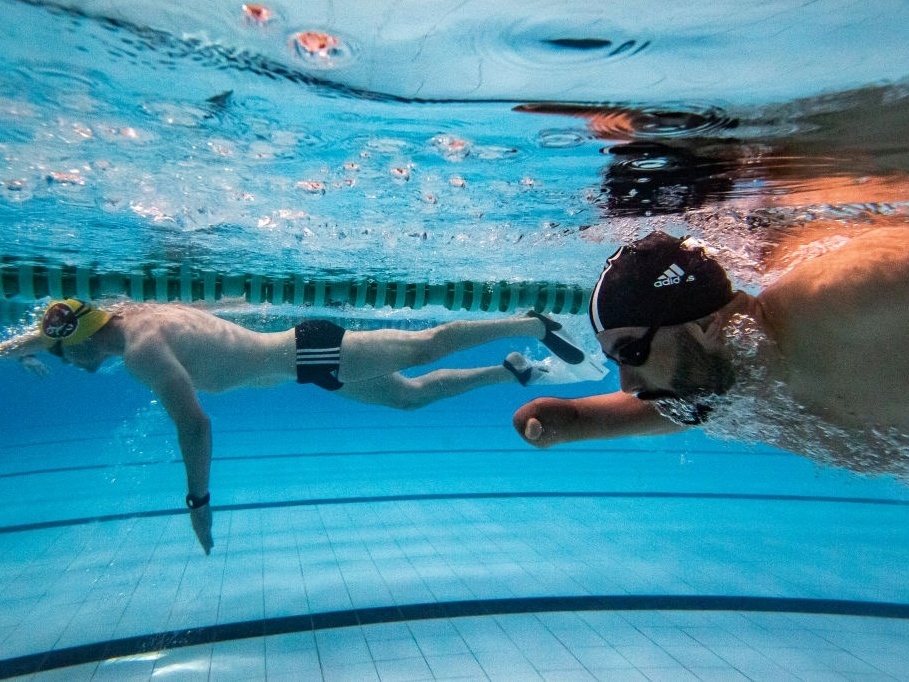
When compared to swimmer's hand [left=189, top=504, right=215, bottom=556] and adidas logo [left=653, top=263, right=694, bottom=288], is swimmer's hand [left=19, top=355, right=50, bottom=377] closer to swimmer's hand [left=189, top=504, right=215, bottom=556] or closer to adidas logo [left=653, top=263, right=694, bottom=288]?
swimmer's hand [left=189, top=504, right=215, bottom=556]

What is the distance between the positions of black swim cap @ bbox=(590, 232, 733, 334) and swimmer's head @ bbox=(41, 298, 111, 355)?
5.46 m

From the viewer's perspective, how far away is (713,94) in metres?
2.87

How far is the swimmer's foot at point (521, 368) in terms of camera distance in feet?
25.8

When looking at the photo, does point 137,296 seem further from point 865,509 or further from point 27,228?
point 865,509

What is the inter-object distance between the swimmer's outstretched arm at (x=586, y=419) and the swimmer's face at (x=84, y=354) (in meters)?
5.34

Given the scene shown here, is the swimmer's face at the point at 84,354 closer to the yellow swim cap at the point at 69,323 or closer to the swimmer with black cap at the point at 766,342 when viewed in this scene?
the yellow swim cap at the point at 69,323

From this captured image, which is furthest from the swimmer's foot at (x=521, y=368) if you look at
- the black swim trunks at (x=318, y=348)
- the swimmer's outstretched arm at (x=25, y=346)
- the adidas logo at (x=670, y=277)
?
the adidas logo at (x=670, y=277)

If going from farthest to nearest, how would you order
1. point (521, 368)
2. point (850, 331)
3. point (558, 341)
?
point (521, 368) < point (558, 341) < point (850, 331)

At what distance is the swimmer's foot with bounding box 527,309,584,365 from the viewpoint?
7.47 metres

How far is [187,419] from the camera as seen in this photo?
5.17 m

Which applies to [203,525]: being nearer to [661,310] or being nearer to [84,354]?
[84,354]

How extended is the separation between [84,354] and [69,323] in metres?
0.47

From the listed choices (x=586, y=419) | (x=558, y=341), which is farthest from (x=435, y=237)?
(x=586, y=419)

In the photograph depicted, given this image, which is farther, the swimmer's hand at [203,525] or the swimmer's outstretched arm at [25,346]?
the swimmer's outstretched arm at [25,346]
